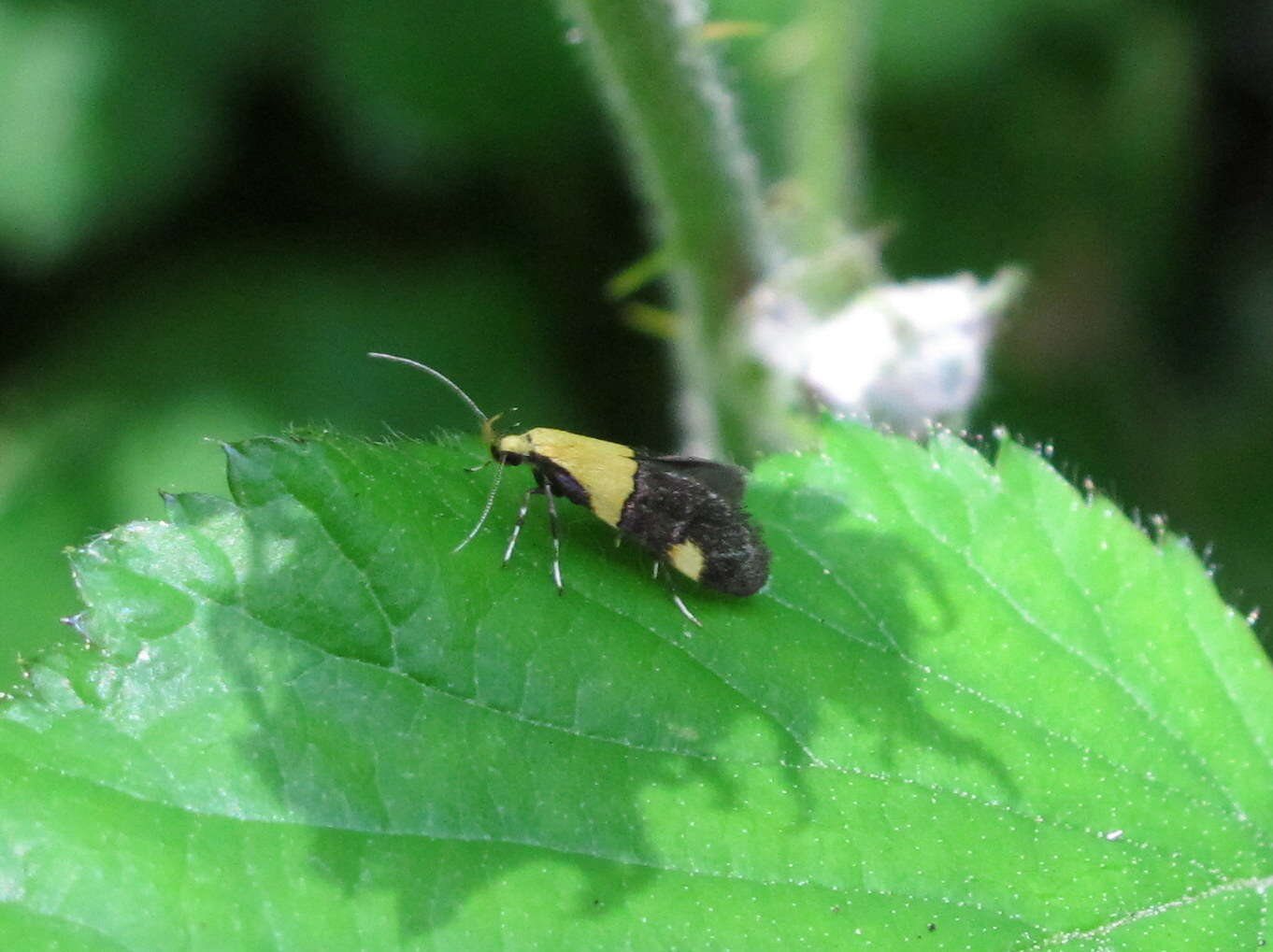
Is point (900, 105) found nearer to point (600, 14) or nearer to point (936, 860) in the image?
point (600, 14)

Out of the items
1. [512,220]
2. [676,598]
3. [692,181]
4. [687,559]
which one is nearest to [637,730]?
[676,598]

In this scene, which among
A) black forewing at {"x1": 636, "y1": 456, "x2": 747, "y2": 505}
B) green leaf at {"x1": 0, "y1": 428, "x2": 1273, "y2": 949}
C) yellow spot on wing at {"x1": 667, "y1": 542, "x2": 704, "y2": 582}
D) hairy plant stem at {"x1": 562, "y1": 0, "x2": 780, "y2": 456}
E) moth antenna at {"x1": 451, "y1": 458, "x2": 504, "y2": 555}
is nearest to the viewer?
green leaf at {"x1": 0, "y1": 428, "x2": 1273, "y2": 949}

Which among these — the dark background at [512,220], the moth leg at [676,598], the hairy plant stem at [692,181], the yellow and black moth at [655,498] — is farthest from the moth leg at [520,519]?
the dark background at [512,220]

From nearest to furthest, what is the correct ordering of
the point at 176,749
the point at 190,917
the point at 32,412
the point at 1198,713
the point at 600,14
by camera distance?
the point at 190,917, the point at 176,749, the point at 1198,713, the point at 600,14, the point at 32,412

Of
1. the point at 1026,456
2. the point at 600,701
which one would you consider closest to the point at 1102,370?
the point at 1026,456

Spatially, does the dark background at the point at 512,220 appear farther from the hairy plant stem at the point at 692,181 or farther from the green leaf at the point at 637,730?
the green leaf at the point at 637,730

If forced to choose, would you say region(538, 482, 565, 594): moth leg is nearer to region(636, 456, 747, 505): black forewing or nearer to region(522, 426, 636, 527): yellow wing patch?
region(522, 426, 636, 527): yellow wing patch

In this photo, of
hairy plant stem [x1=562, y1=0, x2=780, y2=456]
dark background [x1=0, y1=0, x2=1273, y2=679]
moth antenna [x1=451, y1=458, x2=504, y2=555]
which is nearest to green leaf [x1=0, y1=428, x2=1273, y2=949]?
moth antenna [x1=451, y1=458, x2=504, y2=555]
